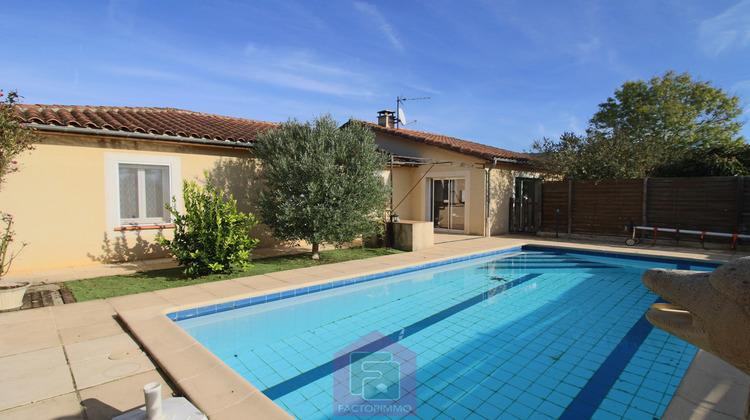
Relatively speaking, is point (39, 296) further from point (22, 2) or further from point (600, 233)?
point (600, 233)

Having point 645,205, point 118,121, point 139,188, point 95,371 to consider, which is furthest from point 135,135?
point 645,205

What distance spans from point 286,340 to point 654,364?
5018 mm

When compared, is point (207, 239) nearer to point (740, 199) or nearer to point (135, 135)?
point (135, 135)

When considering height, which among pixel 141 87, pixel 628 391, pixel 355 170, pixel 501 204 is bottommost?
pixel 628 391

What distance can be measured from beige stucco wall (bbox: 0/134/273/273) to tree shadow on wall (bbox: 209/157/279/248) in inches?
38.9

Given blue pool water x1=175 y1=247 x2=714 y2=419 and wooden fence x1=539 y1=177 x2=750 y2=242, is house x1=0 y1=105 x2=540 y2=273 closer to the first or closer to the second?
blue pool water x1=175 y1=247 x2=714 y2=419

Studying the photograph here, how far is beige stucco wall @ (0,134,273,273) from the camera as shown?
25.8 feet

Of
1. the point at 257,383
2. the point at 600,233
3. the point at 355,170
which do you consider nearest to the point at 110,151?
the point at 355,170

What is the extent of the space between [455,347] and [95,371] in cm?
430

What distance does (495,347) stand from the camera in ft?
17.3

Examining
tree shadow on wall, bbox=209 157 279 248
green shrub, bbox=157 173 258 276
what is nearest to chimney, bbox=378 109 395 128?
tree shadow on wall, bbox=209 157 279 248

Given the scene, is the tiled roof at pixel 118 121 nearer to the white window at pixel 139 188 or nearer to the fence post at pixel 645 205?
the white window at pixel 139 188

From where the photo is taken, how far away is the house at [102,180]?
26.1ft

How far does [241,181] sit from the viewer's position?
35.6ft
